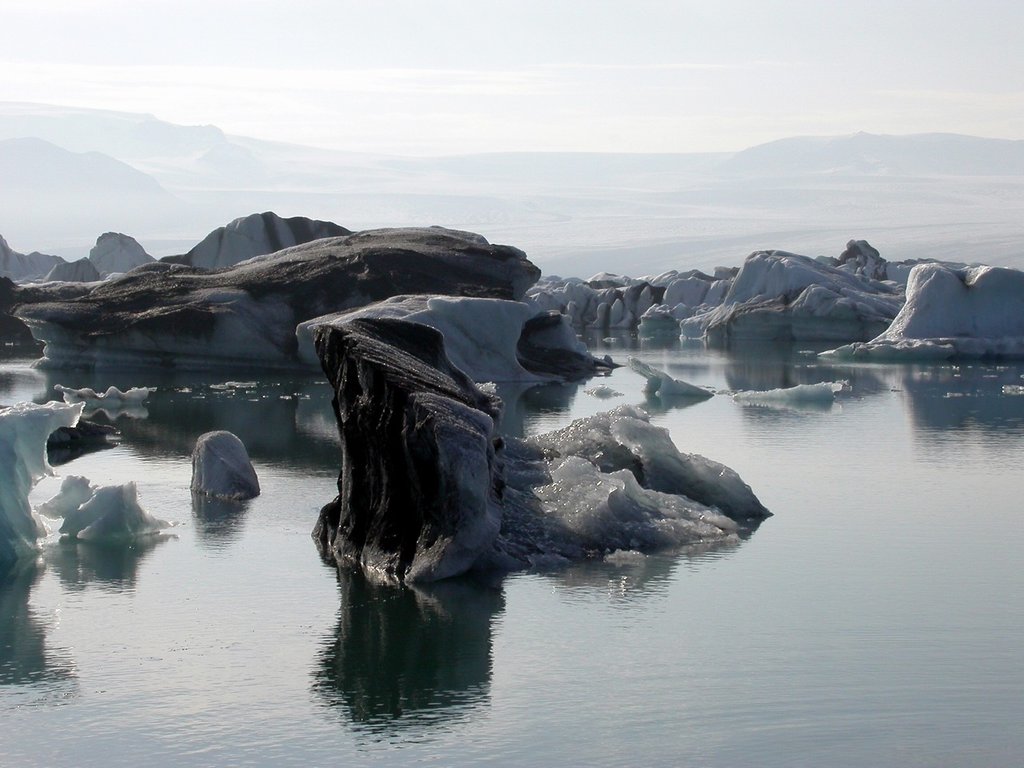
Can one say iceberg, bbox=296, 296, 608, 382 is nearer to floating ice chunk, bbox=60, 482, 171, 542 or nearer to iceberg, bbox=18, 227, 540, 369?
iceberg, bbox=18, 227, 540, 369

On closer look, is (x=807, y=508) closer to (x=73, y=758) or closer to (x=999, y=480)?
(x=999, y=480)

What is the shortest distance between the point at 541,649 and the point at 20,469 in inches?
156

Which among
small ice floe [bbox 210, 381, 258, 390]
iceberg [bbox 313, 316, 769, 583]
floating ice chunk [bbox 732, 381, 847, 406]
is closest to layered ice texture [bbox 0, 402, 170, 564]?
iceberg [bbox 313, 316, 769, 583]

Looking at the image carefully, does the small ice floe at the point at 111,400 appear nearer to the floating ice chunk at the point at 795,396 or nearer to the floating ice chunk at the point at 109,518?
the floating ice chunk at the point at 795,396

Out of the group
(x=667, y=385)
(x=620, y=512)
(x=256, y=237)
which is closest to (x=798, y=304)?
(x=256, y=237)

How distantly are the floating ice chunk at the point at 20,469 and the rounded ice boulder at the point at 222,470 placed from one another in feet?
7.82

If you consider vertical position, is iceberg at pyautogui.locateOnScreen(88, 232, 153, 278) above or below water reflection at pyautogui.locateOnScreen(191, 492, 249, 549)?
above

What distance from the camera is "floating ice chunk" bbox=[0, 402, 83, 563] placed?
934cm

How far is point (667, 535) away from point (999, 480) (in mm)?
4915

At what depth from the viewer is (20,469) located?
9.42 m

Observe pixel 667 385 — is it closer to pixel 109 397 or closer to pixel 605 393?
pixel 605 393

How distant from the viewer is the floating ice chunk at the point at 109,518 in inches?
400

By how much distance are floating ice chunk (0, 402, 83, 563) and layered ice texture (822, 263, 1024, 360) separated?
872 inches

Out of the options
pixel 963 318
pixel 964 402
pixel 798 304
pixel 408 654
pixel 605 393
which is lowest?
pixel 408 654
